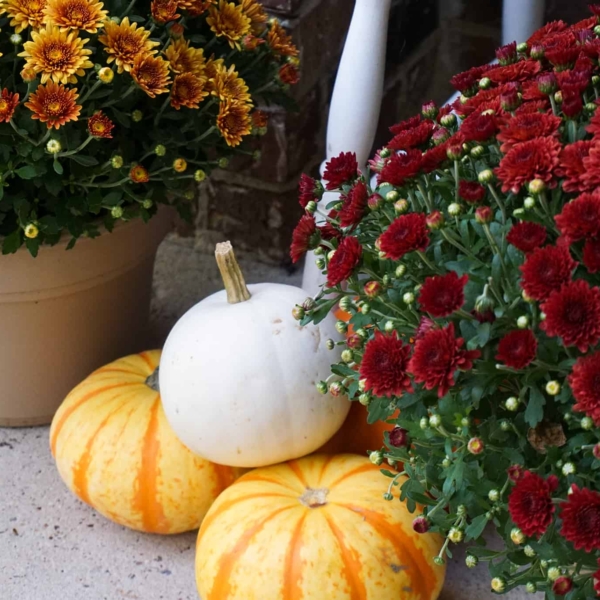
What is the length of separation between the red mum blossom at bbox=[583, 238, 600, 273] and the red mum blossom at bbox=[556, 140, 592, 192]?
0.06 m

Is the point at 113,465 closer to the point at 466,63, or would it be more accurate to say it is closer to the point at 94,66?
the point at 94,66

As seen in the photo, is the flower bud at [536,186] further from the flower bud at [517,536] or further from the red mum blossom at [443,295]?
the flower bud at [517,536]

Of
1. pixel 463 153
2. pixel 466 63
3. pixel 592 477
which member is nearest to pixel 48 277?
pixel 463 153

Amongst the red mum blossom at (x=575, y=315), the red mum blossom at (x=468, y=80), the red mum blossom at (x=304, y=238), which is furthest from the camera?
the red mum blossom at (x=468, y=80)

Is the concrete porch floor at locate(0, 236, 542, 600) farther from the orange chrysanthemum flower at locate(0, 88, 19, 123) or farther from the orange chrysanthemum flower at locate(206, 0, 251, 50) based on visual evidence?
the orange chrysanthemum flower at locate(206, 0, 251, 50)

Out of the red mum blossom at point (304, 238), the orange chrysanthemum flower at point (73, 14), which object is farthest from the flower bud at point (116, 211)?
the red mum blossom at point (304, 238)

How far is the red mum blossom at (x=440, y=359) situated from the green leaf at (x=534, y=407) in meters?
0.08

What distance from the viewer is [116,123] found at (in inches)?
47.3

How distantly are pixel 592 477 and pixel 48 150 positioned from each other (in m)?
0.72

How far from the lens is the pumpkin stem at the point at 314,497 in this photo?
1074 millimetres

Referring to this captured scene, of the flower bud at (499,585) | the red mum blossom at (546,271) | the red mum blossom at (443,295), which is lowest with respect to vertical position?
the flower bud at (499,585)

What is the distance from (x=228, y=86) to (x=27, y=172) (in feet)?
0.96

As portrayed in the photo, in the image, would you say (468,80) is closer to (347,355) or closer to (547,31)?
(547,31)

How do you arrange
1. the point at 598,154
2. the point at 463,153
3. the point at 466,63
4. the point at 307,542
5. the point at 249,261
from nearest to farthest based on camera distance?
1. the point at 598,154
2. the point at 463,153
3. the point at 307,542
4. the point at 249,261
5. the point at 466,63
